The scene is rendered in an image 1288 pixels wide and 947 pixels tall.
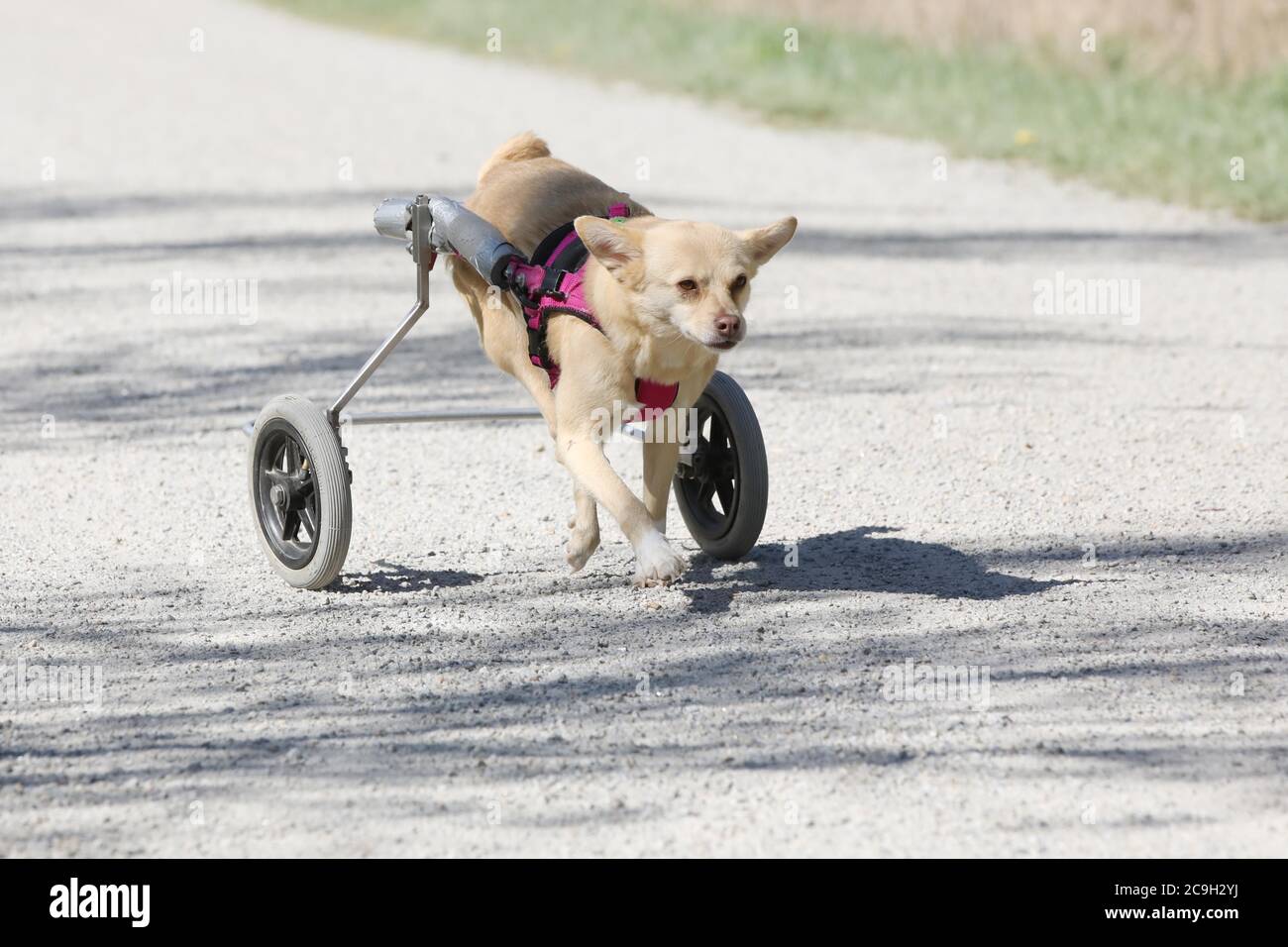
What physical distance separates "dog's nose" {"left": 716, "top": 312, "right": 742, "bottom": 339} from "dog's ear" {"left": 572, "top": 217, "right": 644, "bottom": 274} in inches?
12.4

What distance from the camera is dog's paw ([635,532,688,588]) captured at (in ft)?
15.7

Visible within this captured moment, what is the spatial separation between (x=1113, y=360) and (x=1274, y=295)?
6.25ft

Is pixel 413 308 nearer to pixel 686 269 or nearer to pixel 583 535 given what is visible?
pixel 583 535

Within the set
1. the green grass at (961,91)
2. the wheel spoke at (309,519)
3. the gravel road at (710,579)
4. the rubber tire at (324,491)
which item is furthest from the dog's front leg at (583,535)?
the green grass at (961,91)

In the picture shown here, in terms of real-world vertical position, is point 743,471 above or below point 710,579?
above

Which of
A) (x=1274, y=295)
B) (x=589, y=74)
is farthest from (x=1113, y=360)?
(x=589, y=74)

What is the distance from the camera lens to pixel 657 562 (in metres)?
4.79

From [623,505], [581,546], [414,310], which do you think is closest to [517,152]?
[414,310]

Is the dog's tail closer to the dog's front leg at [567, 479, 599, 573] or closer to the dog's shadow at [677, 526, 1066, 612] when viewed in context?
the dog's front leg at [567, 479, 599, 573]

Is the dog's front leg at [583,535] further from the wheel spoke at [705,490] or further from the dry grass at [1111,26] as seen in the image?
the dry grass at [1111,26]

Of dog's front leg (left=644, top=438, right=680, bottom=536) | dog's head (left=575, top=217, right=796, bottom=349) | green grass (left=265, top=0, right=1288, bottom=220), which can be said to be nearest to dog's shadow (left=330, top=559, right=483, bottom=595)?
dog's front leg (left=644, top=438, right=680, bottom=536)

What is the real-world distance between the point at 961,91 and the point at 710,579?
11200 millimetres

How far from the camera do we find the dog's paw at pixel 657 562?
4.78 metres

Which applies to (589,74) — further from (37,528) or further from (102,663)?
(102,663)
